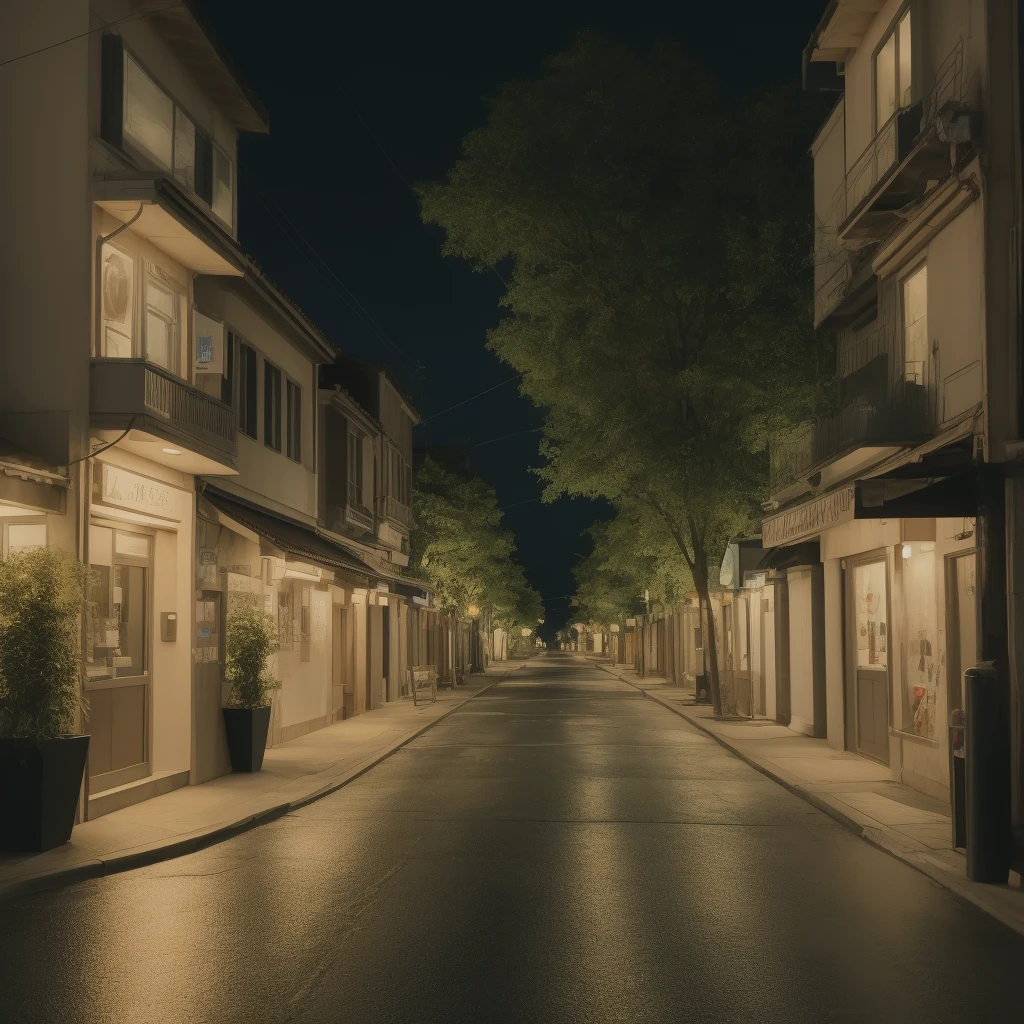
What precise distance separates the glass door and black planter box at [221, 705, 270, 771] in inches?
73.6

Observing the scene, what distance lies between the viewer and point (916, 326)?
16.3 metres

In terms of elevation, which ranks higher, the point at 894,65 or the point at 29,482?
the point at 894,65

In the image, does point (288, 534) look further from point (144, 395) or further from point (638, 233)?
point (638, 233)

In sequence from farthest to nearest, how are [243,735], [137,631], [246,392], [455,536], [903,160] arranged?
[455,536]
[246,392]
[243,735]
[137,631]
[903,160]

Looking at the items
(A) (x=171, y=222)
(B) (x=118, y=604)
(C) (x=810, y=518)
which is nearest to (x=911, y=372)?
(C) (x=810, y=518)

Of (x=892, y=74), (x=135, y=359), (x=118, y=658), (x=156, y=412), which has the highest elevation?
(x=892, y=74)

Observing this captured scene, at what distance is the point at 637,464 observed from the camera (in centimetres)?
2930

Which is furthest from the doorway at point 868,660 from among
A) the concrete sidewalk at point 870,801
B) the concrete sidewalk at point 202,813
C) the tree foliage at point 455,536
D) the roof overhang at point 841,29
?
the tree foliage at point 455,536

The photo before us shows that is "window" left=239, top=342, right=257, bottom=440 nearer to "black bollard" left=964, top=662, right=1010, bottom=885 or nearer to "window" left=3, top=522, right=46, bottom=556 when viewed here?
"window" left=3, top=522, right=46, bottom=556

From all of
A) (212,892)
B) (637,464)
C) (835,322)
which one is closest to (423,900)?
(212,892)

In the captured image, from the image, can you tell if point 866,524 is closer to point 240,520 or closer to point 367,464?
point 240,520

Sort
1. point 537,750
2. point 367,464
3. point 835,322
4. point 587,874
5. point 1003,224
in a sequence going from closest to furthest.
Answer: point 587,874 < point 1003,224 < point 835,322 < point 537,750 < point 367,464

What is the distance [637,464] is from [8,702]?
19.5m

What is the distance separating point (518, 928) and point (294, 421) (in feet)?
59.5
